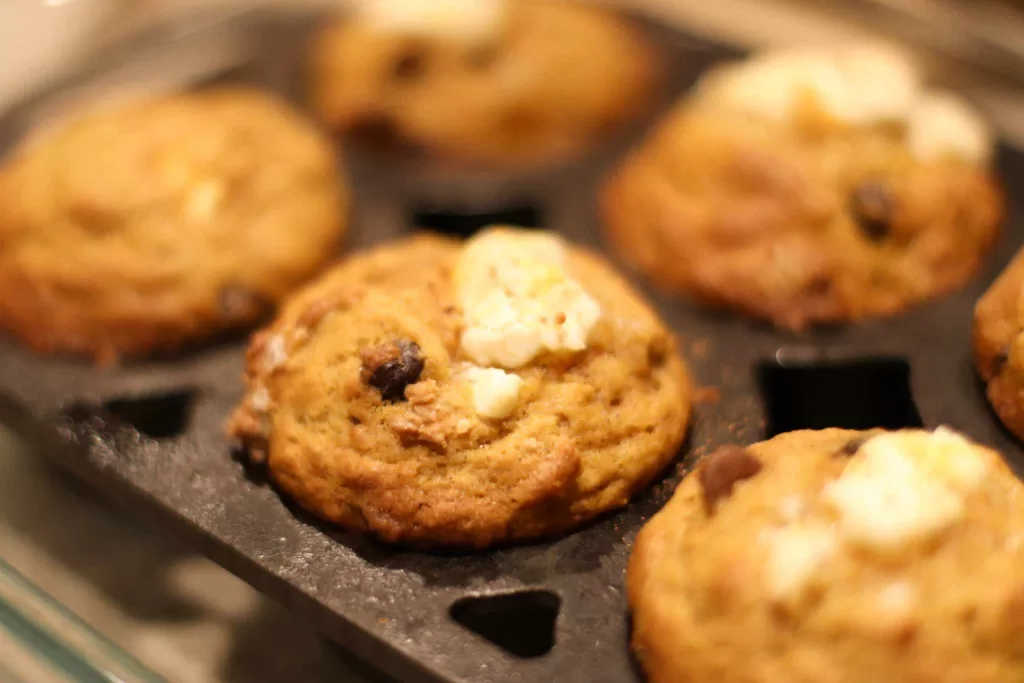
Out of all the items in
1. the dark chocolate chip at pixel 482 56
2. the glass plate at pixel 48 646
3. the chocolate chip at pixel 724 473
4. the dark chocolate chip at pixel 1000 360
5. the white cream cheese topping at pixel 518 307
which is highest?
the dark chocolate chip at pixel 482 56

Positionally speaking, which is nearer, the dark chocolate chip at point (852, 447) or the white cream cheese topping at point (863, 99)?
the dark chocolate chip at point (852, 447)

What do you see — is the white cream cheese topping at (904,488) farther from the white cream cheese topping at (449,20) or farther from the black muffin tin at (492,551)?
the white cream cheese topping at (449,20)

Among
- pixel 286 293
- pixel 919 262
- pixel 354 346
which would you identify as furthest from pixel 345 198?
pixel 919 262

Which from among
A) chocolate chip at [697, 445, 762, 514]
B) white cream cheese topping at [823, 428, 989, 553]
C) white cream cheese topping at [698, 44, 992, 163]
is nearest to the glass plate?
chocolate chip at [697, 445, 762, 514]

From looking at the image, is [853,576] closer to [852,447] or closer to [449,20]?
[852,447]

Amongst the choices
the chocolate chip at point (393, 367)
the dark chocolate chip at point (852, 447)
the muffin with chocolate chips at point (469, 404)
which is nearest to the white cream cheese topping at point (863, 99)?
the muffin with chocolate chips at point (469, 404)

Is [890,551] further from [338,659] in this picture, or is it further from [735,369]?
[338,659]

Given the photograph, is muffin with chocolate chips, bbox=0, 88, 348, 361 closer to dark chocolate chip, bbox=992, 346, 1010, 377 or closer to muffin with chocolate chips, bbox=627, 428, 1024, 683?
muffin with chocolate chips, bbox=627, 428, 1024, 683
